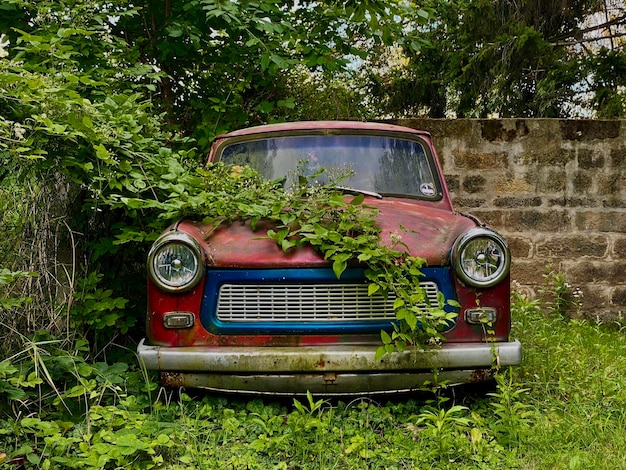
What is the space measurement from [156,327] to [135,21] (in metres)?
3.73

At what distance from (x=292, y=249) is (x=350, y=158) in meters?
1.19

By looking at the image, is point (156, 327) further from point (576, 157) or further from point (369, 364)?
point (576, 157)

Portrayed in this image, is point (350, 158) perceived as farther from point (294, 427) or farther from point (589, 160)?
point (589, 160)

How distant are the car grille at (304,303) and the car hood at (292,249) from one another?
12 cm

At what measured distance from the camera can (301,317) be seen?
308 cm

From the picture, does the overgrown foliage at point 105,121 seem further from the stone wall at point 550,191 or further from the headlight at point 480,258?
the headlight at point 480,258

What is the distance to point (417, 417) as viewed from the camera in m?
3.03

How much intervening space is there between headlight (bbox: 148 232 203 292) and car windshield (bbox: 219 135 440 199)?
1.06 meters

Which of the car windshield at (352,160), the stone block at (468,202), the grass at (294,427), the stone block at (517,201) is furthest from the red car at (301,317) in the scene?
the stone block at (517,201)

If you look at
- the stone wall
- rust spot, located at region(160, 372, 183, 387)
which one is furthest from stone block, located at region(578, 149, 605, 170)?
rust spot, located at region(160, 372, 183, 387)

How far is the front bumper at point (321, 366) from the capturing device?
292cm

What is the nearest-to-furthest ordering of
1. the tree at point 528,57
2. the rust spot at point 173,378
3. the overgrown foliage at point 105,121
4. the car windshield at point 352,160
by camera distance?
1. the rust spot at point 173,378
2. the overgrown foliage at point 105,121
3. the car windshield at point 352,160
4. the tree at point 528,57

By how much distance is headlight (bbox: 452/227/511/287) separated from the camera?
3084mm

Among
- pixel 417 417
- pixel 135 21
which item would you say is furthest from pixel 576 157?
pixel 135 21
